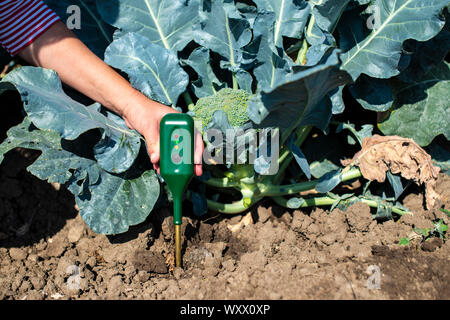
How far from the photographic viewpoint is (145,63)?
6.88 ft

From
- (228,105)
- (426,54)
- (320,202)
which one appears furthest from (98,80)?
(426,54)

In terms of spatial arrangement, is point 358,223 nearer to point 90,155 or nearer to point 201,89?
point 201,89

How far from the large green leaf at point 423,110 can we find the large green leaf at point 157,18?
3.50 feet

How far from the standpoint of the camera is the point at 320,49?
5.92ft

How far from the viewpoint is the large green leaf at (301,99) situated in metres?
1.52

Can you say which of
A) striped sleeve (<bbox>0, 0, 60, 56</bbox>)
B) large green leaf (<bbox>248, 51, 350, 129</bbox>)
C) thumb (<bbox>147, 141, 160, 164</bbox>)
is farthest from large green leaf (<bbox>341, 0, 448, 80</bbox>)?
striped sleeve (<bbox>0, 0, 60, 56</bbox>)

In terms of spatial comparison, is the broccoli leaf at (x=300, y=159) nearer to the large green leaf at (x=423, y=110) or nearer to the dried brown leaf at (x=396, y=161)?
the dried brown leaf at (x=396, y=161)

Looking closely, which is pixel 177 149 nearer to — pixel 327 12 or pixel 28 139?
pixel 28 139

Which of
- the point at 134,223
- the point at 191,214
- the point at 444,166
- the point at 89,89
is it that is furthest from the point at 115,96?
the point at 444,166

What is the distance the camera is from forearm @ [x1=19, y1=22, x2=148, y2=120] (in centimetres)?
193

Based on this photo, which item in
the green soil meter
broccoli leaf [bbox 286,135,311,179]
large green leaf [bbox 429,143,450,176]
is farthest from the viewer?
large green leaf [bbox 429,143,450,176]

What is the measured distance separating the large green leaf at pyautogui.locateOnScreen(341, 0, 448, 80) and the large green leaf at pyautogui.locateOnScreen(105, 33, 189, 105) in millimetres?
769

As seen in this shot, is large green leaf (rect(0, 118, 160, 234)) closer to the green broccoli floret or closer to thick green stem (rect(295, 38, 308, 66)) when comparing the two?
the green broccoli floret

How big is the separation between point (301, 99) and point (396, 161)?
0.66 m
